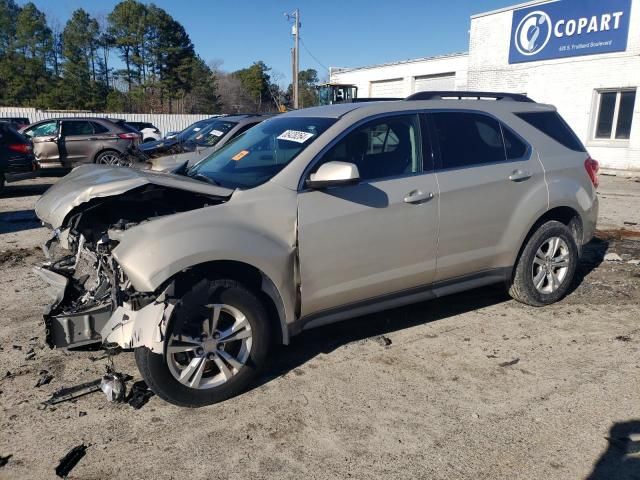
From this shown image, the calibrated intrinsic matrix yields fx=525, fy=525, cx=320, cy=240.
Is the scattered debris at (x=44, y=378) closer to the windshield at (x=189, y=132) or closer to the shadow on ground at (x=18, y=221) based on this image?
the shadow on ground at (x=18, y=221)

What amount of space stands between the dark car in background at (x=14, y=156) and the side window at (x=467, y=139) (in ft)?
33.1

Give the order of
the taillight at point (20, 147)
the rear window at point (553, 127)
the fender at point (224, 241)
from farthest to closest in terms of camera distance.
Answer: the taillight at point (20, 147)
the rear window at point (553, 127)
the fender at point (224, 241)

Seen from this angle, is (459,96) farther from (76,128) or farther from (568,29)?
(568,29)

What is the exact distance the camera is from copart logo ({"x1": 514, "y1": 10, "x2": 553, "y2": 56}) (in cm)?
1945

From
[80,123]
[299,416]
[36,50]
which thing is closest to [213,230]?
[299,416]

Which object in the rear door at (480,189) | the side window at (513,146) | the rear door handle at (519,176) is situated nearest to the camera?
the rear door at (480,189)

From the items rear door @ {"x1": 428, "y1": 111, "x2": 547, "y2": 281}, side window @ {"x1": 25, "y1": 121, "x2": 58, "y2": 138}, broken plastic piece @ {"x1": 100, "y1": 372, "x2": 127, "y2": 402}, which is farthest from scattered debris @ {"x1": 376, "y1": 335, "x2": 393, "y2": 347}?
side window @ {"x1": 25, "y1": 121, "x2": 58, "y2": 138}

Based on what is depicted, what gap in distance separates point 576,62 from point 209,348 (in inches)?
769

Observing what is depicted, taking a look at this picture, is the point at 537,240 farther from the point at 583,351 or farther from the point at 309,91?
the point at 309,91

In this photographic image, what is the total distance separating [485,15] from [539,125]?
19.2 m

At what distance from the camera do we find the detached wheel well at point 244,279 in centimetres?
321

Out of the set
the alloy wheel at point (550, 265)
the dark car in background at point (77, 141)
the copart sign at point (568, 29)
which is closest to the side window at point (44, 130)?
the dark car in background at point (77, 141)

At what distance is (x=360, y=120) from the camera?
3896mm

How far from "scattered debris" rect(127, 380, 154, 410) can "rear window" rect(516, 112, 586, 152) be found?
3884mm
